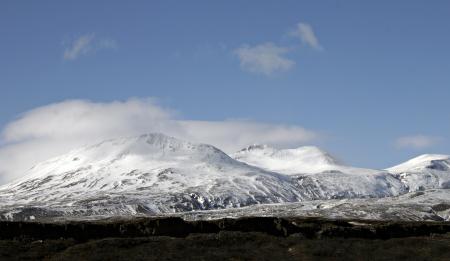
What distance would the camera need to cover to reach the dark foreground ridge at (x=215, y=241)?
6562 centimetres

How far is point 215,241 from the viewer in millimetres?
71125

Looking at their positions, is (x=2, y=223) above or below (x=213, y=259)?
above

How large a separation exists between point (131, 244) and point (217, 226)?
1720cm

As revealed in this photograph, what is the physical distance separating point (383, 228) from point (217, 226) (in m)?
19.9

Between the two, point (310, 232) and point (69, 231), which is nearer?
point (69, 231)

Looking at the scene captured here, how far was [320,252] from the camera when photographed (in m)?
67.8

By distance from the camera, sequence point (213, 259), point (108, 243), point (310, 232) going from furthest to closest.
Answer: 1. point (310, 232)
2. point (108, 243)
3. point (213, 259)

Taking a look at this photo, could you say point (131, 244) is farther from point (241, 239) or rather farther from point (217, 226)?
point (217, 226)

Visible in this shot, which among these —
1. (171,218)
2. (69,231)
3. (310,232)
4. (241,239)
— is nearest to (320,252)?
(241,239)

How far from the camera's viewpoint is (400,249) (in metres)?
70.7

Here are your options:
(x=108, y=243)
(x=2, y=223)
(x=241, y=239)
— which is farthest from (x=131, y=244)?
(x=2, y=223)

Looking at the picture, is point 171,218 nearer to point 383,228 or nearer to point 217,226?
point 217,226

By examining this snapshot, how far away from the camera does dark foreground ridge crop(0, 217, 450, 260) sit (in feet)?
215

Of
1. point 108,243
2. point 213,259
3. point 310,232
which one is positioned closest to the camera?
point 213,259
